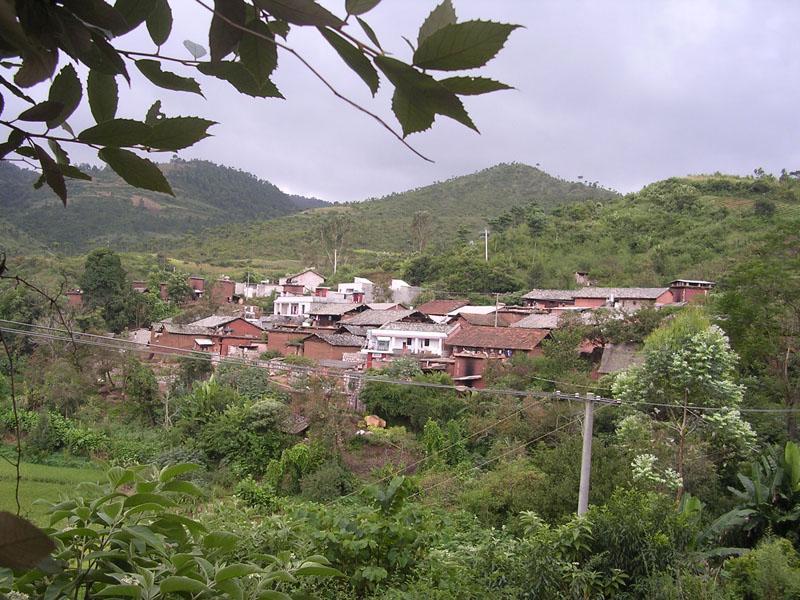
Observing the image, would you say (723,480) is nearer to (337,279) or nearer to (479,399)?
(479,399)

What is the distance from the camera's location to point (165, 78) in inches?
18.5

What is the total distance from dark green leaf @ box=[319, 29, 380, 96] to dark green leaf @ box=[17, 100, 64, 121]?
19 cm

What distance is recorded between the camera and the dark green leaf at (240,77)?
0.45m

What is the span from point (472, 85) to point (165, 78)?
26 centimetres

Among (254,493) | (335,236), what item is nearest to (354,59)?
(254,493)

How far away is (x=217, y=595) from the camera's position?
0.69 m

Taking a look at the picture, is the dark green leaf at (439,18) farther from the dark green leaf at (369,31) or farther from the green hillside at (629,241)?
the green hillside at (629,241)

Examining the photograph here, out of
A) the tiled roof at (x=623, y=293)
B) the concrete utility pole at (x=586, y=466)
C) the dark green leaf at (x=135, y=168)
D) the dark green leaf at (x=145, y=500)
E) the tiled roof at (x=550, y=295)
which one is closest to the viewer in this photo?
the dark green leaf at (x=135, y=168)

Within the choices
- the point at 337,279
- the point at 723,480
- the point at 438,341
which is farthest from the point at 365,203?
the point at 723,480

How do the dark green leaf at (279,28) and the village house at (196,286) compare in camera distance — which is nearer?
the dark green leaf at (279,28)

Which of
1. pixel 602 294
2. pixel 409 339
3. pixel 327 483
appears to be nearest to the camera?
pixel 327 483

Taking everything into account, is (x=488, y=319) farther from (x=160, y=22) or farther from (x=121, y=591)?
(x=160, y=22)

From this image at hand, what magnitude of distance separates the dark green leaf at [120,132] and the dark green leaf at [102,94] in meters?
0.05

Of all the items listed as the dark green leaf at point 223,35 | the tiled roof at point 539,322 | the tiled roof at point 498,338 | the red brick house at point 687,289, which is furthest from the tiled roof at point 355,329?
the dark green leaf at point 223,35
